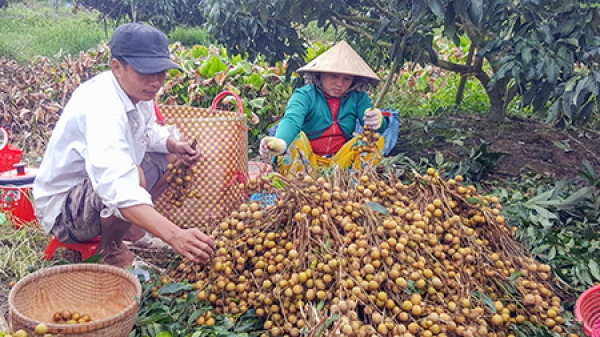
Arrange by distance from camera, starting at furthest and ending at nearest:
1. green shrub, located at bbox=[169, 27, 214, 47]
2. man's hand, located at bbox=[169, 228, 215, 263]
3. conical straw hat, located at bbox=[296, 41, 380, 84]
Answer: green shrub, located at bbox=[169, 27, 214, 47]
conical straw hat, located at bbox=[296, 41, 380, 84]
man's hand, located at bbox=[169, 228, 215, 263]

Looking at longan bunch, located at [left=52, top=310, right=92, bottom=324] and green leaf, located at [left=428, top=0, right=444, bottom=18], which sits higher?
green leaf, located at [left=428, top=0, right=444, bottom=18]

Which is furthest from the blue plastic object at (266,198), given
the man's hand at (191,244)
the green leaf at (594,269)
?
the green leaf at (594,269)

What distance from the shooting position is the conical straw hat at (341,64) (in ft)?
10.9

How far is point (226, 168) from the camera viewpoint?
3.04m

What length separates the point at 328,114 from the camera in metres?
3.54

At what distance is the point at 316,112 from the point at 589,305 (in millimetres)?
1937

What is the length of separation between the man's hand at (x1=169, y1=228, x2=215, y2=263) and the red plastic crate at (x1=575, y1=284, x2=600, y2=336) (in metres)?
1.40

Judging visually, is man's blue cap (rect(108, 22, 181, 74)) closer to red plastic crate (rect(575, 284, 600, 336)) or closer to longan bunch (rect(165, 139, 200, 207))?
longan bunch (rect(165, 139, 200, 207))

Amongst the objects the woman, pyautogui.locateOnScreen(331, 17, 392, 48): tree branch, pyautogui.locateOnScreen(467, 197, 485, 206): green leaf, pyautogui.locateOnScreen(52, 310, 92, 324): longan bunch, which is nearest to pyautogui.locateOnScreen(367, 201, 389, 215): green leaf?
pyautogui.locateOnScreen(467, 197, 485, 206): green leaf

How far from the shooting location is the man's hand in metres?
1.91

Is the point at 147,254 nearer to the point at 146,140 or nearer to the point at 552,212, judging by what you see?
the point at 146,140

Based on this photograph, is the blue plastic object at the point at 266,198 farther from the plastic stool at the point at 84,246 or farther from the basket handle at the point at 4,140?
the basket handle at the point at 4,140

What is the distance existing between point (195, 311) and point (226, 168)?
117 centimetres

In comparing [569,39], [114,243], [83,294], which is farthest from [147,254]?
[569,39]
